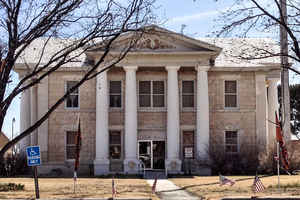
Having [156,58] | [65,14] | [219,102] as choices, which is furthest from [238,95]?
[65,14]

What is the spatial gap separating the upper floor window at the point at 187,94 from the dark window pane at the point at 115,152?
5.41m

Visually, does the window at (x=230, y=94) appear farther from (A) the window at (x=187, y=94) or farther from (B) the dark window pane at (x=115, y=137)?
(B) the dark window pane at (x=115, y=137)

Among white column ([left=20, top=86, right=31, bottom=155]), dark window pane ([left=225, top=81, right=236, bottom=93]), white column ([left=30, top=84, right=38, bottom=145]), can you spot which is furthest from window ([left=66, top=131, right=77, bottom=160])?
dark window pane ([left=225, top=81, right=236, bottom=93])

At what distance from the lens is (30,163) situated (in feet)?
63.1

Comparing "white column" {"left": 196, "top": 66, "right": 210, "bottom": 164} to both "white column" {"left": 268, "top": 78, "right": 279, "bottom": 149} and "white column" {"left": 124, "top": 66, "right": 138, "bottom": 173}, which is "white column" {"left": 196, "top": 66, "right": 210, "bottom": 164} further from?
"white column" {"left": 268, "top": 78, "right": 279, "bottom": 149}

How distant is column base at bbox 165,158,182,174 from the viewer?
1438 inches

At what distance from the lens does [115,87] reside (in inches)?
1531

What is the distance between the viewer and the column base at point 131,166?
3647cm

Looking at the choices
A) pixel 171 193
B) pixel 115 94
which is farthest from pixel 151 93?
pixel 171 193

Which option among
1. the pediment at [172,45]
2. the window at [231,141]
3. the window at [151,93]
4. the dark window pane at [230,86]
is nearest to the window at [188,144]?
the window at [231,141]

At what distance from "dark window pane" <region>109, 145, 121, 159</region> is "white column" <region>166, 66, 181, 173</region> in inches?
148

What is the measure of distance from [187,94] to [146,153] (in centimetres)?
497

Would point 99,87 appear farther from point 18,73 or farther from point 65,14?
point 65,14

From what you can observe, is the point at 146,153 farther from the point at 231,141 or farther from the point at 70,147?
the point at 231,141
